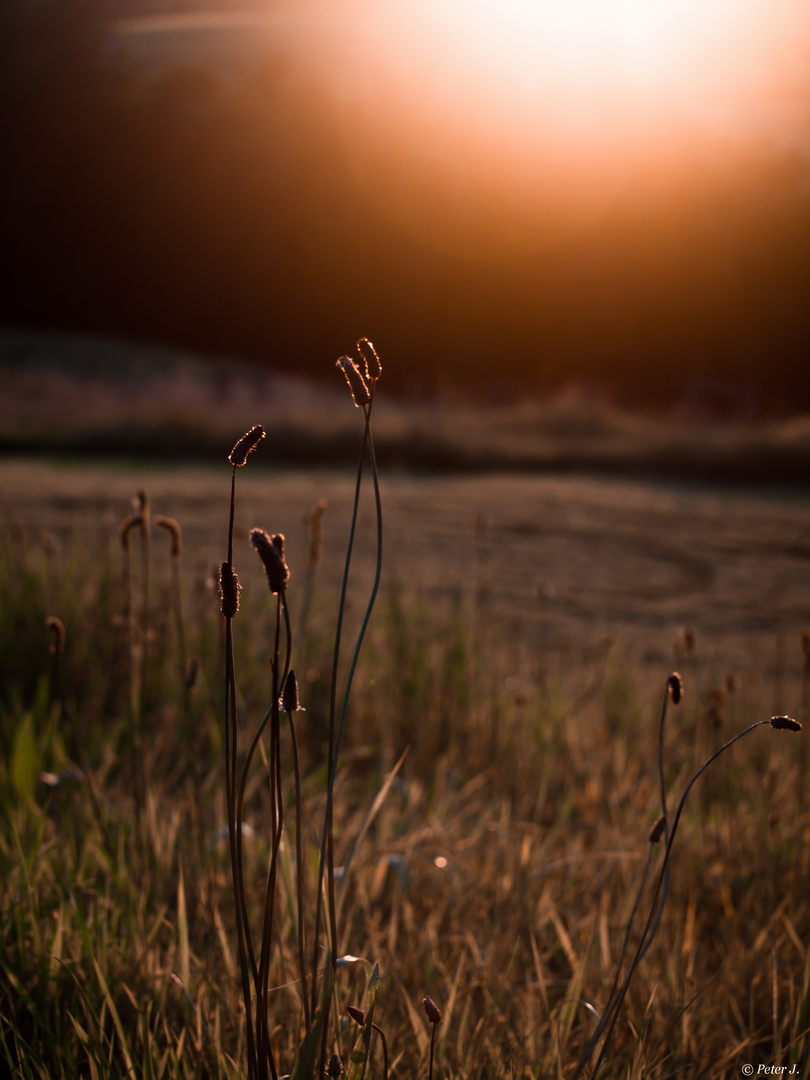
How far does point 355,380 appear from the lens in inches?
20.4

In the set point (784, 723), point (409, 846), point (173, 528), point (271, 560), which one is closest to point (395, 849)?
point (409, 846)

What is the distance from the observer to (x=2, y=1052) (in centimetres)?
82

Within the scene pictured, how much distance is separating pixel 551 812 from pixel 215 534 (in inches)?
68.6

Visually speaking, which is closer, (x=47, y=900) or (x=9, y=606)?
(x=47, y=900)

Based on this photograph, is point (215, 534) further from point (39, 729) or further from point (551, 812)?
point (551, 812)

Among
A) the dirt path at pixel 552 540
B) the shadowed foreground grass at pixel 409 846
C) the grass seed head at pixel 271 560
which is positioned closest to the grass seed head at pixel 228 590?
the grass seed head at pixel 271 560

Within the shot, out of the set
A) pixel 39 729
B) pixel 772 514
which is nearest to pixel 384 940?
pixel 39 729

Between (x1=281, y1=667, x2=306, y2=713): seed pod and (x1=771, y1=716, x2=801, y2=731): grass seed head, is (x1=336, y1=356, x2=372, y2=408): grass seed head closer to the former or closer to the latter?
(x1=281, y1=667, x2=306, y2=713): seed pod

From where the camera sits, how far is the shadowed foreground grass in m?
0.86

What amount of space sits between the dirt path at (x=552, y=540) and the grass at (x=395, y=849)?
0.18 m

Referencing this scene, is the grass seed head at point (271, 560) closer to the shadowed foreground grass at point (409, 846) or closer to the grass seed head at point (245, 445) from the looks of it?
the grass seed head at point (245, 445)

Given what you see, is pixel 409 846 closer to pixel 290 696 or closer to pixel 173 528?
pixel 173 528

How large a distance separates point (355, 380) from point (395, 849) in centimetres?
97

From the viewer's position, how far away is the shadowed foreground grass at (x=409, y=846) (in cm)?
86
